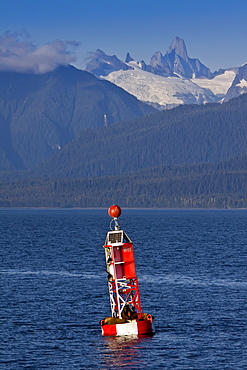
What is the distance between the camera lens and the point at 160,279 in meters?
114

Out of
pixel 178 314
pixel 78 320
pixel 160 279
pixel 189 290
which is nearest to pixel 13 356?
pixel 78 320

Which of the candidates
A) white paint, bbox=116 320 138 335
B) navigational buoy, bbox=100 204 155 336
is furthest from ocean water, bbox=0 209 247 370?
navigational buoy, bbox=100 204 155 336

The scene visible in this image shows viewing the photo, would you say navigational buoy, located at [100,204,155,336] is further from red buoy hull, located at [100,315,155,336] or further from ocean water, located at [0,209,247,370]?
ocean water, located at [0,209,247,370]

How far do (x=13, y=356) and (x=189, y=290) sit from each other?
39.7 m

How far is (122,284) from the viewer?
70375mm

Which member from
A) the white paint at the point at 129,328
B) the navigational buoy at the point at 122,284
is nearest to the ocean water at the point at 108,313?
the white paint at the point at 129,328

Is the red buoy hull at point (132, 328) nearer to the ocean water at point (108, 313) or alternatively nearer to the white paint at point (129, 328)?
the white paint at point (129, 328)

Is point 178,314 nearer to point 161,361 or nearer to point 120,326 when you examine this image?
point 120,326

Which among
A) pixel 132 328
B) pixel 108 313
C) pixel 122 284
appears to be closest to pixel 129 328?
pixel 132 328

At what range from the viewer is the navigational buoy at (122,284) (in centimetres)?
6838

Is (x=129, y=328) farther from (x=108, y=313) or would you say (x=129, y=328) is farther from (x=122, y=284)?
(x=108, y=313)

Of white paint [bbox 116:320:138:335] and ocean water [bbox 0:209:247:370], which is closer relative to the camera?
ocean water [bbox 0:209:247:370]

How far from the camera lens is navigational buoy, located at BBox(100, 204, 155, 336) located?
6838 centimetres

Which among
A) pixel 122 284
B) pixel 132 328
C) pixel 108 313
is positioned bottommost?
pixel 108 313
